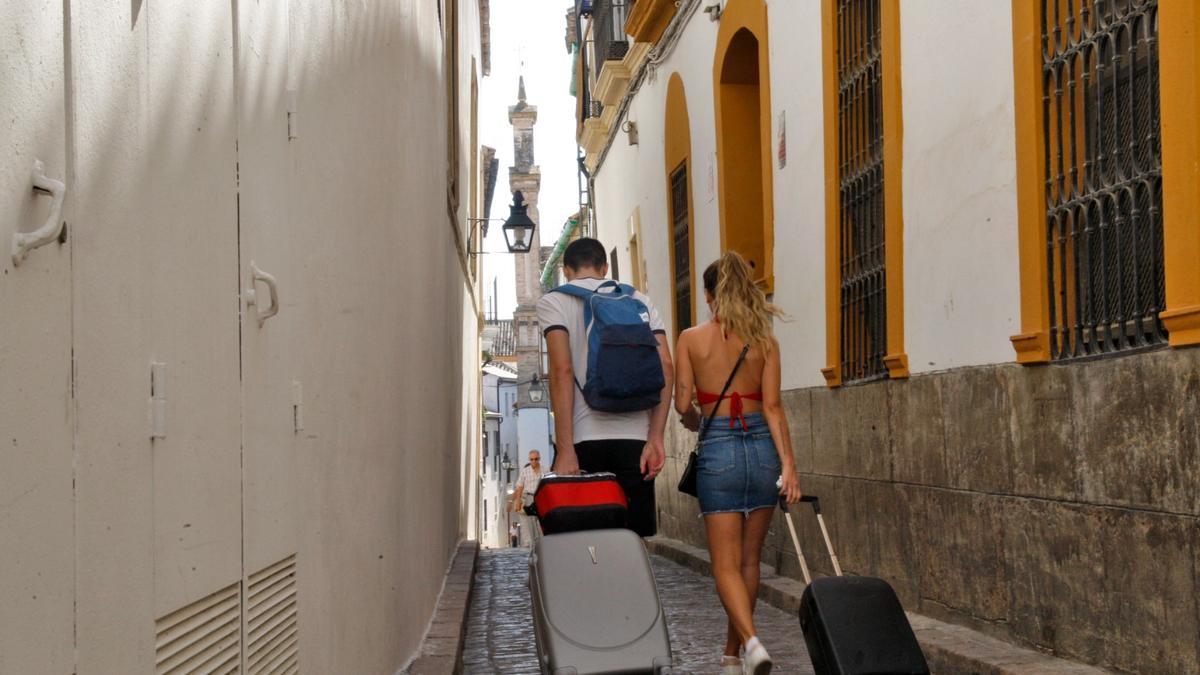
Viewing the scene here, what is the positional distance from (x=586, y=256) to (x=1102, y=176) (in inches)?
80.2

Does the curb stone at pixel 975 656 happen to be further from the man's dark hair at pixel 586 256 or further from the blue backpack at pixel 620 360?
the man's dark hair at pixel 586 256

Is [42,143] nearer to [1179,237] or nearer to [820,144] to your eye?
[1179,237]

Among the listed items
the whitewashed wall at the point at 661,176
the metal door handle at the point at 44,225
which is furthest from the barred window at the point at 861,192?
the metal door handle at the point at 44,225

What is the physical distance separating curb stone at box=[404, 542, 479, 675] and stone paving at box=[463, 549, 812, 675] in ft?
0.46

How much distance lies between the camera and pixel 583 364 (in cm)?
627

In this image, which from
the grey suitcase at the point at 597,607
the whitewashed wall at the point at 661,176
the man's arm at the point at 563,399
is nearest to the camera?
the grey suitcase at the point at 597,607

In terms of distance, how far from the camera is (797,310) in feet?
34.3

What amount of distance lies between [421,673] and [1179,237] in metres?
3.17

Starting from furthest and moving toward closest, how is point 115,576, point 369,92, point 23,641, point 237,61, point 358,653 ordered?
point 369,92
point 358,653
point 237,61
point 115,576
point 23,641

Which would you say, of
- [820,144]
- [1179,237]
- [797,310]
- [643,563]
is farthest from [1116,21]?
[797,310]

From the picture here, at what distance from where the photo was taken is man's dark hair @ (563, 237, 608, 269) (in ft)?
21.0

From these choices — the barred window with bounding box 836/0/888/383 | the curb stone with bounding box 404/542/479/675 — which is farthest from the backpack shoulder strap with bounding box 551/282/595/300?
the barred window with bounding box 836/0/888/383

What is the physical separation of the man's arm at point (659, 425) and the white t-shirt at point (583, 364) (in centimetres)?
3

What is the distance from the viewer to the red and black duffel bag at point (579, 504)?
539cm
